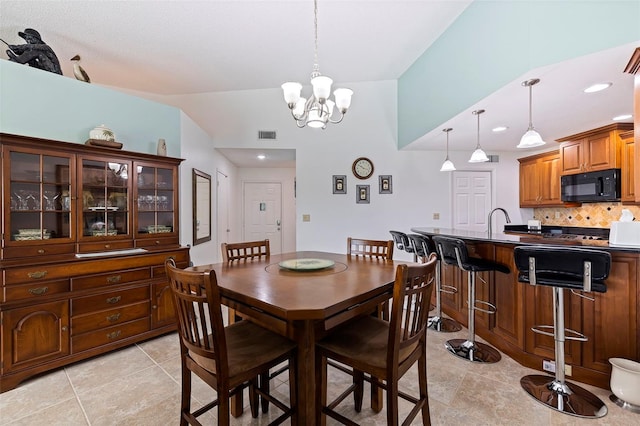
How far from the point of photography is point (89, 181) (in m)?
2.49

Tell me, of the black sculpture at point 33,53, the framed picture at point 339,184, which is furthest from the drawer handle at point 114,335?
the framed picture at point 339,184

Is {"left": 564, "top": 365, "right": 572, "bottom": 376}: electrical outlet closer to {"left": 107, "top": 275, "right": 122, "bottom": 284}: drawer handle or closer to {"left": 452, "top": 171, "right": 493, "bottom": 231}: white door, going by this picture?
{"left": 452, "top": 171, "right": 493, "bottom": 231}: white door

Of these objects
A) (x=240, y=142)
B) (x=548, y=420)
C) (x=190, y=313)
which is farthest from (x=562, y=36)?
(x=240, y=142)

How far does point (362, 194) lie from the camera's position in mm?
4512

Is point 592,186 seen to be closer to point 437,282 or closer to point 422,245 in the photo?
point 437,282

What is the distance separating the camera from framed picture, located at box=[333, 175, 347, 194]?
450cm

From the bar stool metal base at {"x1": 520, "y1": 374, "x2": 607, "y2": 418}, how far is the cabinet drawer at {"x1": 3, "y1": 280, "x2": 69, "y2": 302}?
3510 mm

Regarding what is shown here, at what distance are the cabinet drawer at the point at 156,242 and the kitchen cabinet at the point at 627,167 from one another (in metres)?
5.39

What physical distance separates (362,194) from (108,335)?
11.6ft

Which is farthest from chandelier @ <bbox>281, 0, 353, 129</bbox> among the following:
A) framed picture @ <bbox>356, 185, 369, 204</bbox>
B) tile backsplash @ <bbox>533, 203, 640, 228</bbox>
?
tile backsplash @ <bbox>533, 203, 640, 228</bbox>

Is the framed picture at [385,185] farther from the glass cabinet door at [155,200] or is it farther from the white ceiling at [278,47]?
the glass cabinet door at [155,200]

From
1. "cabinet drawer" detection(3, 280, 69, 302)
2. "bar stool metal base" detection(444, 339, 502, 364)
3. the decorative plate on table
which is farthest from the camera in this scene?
"bar stool metal base" detection(444, 339, 502, 364)

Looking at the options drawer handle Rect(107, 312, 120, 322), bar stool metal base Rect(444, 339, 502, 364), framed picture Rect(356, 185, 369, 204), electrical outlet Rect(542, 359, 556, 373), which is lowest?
bar stool metal base Rect(444, 339, 502, 364)

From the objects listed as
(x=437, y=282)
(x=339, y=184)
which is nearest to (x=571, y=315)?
(x=437, y=282)
